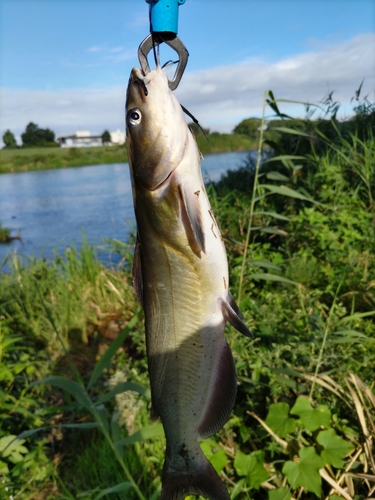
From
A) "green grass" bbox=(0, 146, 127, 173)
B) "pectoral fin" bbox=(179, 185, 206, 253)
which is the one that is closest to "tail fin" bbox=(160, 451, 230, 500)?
"pectoral fin" bbox=(179, 185, 206, 253)

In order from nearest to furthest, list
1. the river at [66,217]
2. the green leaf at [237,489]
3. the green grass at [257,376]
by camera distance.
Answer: the green leaf at [237,489], the green grass at [257,376], the river at [66,217]

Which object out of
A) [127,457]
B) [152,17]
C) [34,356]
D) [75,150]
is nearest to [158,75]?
[152,17]

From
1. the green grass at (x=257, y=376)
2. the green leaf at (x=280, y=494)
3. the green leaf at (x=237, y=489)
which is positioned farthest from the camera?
the green grass at (x=257, y=376)

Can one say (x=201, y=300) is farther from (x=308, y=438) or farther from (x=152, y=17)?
(x=308, y=438)

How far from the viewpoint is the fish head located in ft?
4.17

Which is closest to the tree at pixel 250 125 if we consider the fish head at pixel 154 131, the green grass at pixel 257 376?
the green grass at pixel 257 376

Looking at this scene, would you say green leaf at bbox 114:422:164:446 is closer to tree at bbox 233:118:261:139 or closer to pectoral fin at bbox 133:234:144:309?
pectoral fin at bbox 133:234:144:309

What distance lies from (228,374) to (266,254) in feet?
11.1

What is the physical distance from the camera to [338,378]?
2654 mm

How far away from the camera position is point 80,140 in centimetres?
5691

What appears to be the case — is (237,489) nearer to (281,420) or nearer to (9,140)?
(281,420)

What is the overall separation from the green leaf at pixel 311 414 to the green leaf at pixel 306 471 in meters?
0.13

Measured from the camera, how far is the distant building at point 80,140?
2175 inches

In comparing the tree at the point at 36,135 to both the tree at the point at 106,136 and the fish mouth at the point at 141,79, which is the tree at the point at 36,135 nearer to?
the tree at the point at 106,136
